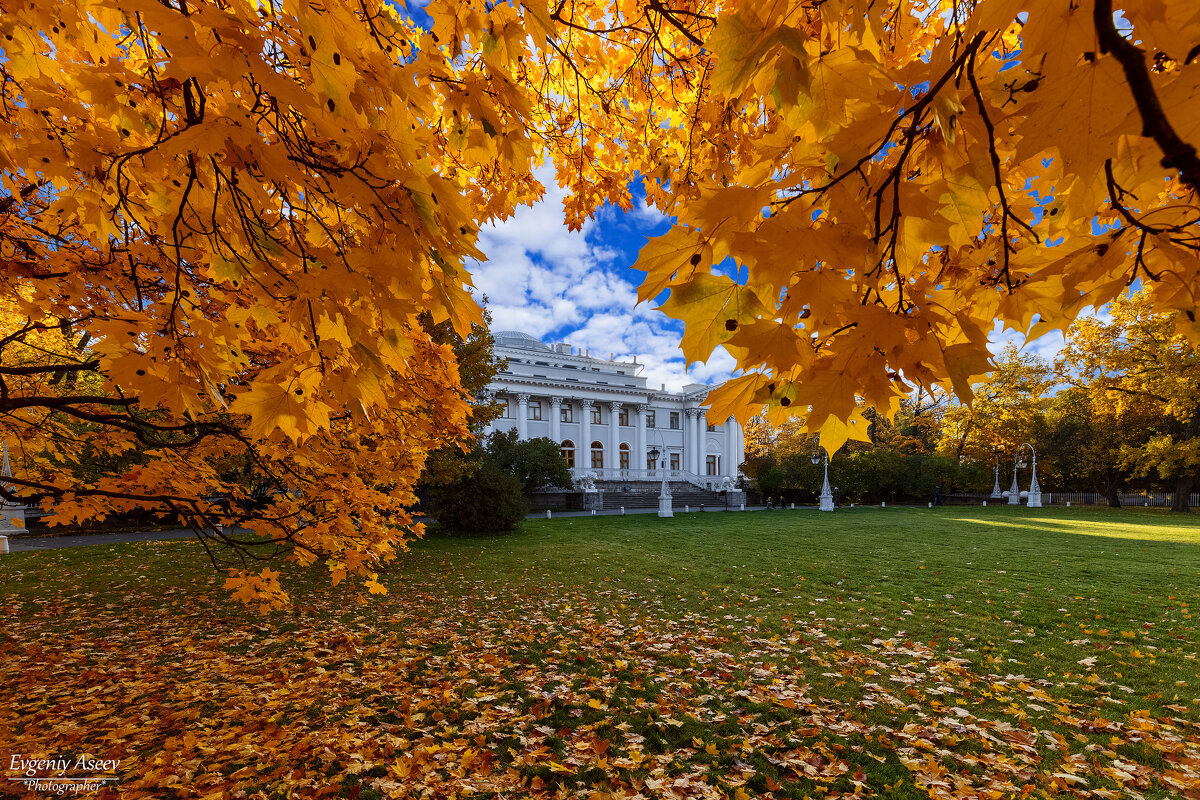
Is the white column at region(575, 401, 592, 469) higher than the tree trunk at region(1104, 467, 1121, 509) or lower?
higher

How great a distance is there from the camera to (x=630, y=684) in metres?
4.82

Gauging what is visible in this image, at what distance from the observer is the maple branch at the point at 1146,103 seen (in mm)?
612

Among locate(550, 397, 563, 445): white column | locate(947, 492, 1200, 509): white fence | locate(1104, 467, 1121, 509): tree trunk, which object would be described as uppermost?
locate(550, 397, 563, 445): white column

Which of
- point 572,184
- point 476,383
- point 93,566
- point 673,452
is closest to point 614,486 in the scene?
point 673,452

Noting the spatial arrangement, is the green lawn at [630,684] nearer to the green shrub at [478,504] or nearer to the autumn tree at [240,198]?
the autumn tree at [240,198]

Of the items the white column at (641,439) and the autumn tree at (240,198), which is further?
the white column at (641,439)

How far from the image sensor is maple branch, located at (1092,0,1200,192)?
61cm

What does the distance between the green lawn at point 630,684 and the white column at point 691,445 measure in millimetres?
40483

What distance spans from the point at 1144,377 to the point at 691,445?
108ft

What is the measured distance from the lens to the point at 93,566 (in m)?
11.9

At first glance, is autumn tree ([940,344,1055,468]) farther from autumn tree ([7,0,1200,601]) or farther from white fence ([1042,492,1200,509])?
autumn tree ([7,0,1200,601])

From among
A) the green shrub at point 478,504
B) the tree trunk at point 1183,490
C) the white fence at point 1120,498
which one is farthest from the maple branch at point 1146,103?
the white fence at point 1120,498

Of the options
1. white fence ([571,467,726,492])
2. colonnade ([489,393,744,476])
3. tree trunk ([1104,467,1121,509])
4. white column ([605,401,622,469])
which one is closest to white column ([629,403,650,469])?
colonnade ([489,393,744,476])

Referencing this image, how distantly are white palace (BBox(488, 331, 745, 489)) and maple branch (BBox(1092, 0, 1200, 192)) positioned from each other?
40.2 metres
